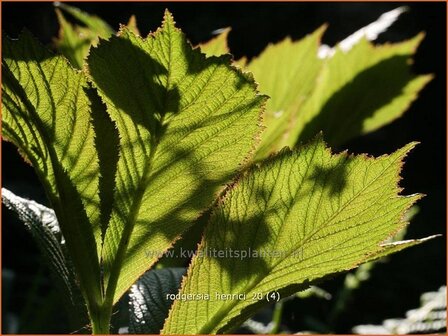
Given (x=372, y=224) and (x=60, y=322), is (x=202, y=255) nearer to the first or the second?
(x=372, y=224)

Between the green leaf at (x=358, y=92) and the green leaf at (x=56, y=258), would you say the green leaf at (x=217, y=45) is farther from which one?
the green leaf at (x=56, y=258)

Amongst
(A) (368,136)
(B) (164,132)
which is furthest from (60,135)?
(A) (368,136)

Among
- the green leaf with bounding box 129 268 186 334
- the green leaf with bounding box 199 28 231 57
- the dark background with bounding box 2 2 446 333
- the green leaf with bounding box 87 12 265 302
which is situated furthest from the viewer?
the dark background with bounding box 2 2 446 333

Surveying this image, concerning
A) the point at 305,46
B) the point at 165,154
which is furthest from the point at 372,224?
the point at 305,46

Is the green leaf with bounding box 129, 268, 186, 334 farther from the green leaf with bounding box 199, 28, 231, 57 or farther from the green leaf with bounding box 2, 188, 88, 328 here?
the green leaf with bounding box 199, 28, 231, 57

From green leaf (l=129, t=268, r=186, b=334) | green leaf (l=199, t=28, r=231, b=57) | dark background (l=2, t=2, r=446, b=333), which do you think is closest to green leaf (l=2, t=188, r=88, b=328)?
green leaf (l=129, t=268, r=186, b=334)

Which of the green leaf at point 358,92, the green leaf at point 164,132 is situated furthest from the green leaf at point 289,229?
the green leaf at point 358,92

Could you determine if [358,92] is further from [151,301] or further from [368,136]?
[368,136]
